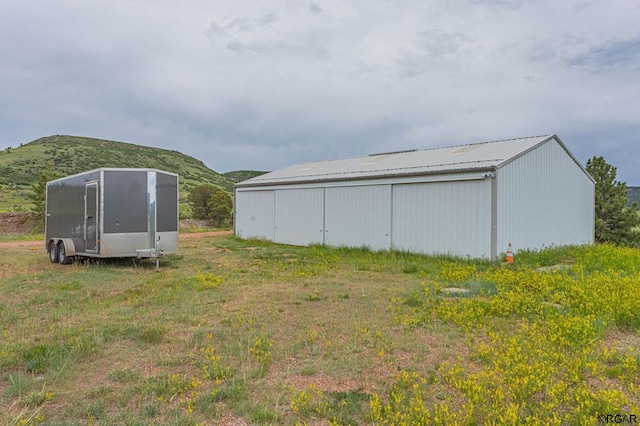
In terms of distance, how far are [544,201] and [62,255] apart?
16.2 meters

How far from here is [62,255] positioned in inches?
522

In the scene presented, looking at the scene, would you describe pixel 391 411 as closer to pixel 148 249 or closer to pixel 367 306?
pixel 367 306

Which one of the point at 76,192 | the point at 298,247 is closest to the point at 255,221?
the point at 298,247

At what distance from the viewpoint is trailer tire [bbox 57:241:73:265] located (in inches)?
515

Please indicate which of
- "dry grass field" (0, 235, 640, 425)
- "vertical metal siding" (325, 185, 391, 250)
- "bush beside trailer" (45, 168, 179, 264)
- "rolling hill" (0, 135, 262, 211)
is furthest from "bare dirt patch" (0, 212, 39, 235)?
"dry grass field" (0, 235, 640, 425)

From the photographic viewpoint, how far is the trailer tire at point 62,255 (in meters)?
13.1

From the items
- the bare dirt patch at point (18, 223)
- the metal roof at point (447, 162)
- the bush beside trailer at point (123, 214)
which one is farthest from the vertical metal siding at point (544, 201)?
the bare dirt patch at point (18, 223)

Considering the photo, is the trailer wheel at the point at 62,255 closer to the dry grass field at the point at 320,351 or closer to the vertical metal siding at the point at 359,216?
the dry grass field at the point at 320,351

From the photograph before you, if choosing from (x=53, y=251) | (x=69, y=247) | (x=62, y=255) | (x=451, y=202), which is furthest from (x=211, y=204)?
(x=451, y=202)

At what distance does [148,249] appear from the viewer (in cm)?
1198

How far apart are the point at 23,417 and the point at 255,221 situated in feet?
59.9

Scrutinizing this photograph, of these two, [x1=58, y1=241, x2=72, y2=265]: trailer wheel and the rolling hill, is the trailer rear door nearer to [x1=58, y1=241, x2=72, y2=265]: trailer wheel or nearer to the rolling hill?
[x1=58, y1=241, x2=72, y2=265]: trailer wheel

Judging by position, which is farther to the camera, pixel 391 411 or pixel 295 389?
pixel 295 389

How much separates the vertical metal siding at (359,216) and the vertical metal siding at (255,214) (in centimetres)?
402
